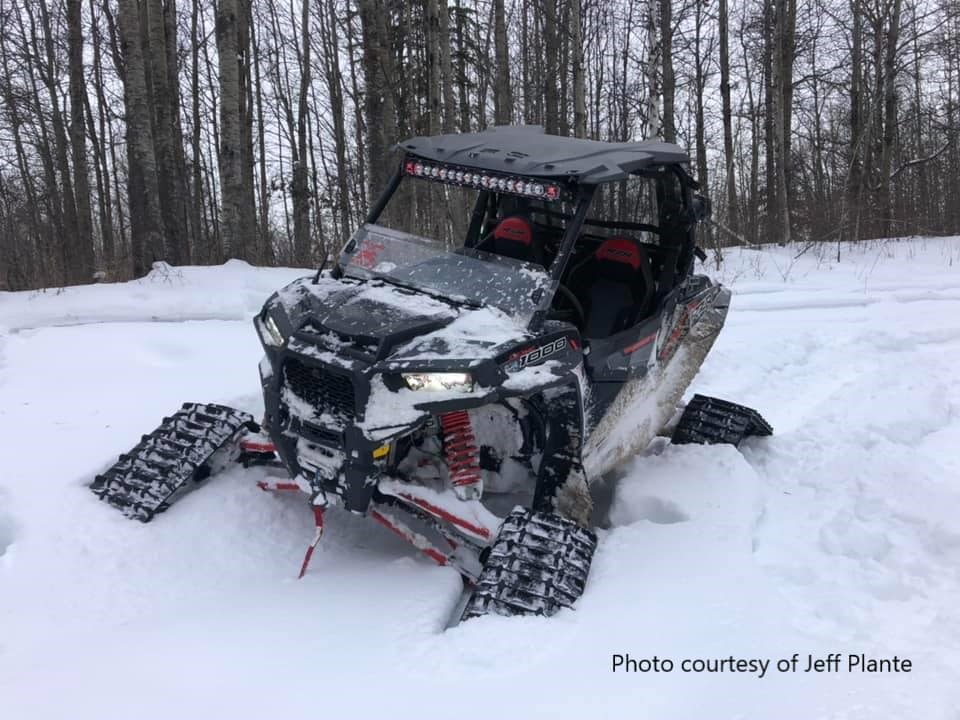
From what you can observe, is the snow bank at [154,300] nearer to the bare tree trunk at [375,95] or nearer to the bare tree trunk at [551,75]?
the bare tree trunk at [375,95]

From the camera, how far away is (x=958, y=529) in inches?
143

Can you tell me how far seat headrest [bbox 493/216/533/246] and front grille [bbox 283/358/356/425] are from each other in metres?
1.99

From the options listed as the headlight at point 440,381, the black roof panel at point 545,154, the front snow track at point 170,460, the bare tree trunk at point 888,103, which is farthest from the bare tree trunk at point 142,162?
the bare tree trunk at point 888,103

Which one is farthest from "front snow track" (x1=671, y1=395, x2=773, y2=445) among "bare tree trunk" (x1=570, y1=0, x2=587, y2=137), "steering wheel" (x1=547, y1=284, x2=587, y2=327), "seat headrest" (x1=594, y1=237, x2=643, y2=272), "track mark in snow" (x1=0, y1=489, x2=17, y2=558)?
"bare tree trunk" (x1=570, y1=0, x2=587, y2=137)

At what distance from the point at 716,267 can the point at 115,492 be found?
11.2m

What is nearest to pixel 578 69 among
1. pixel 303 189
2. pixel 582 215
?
pixel 303 189

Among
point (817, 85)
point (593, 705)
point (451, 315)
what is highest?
point (817, 85)

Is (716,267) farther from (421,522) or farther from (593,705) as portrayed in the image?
(593,705)

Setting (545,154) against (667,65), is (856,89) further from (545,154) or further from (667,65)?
(545,154)

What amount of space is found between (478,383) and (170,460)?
6.13ft

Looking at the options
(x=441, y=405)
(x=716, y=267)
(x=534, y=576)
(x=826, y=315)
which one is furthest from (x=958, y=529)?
(x=716, y=267)

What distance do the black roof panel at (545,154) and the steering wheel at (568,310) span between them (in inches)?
24.2

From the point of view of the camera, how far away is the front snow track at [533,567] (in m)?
3.06

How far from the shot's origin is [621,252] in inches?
200
